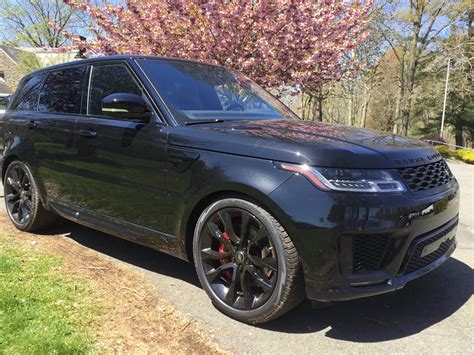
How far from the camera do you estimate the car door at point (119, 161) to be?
325 cm

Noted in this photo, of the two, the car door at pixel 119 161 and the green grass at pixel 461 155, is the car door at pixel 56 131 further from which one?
the green grass at pixel 461 155

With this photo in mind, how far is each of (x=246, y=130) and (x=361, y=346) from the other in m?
1.56

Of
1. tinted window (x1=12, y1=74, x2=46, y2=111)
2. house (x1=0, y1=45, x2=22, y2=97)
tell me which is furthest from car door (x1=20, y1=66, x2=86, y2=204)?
house (x1=0, y1=45, x2=22, y2=97)

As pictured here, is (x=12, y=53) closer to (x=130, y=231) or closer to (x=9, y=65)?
(x=9, y=65)

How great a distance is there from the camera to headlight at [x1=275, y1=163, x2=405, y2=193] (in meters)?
2.50

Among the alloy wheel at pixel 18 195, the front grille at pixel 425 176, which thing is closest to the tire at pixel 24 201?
the alloy wheel at pixel 18 195

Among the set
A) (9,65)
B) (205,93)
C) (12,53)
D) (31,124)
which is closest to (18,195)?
(31,124)

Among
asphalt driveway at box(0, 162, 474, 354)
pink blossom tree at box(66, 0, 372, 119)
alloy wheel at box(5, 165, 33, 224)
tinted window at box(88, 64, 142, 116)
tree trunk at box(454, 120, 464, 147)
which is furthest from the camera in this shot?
tree trunk at box(454, 120, 464, 147)

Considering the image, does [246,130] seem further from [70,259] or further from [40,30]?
[40,30]

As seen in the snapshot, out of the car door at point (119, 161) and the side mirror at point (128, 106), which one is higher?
the side mirror at point (128, 106)

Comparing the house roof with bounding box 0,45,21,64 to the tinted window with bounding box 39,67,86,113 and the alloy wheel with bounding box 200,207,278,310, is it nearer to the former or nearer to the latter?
the tinted window with bounding box 39,67,86,113

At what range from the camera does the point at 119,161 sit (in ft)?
11.4

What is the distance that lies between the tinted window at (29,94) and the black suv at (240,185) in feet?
1.78

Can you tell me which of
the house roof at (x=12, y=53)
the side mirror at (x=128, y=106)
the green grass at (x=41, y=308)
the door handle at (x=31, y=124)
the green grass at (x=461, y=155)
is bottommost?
the green grass at (x=461, y=155)
